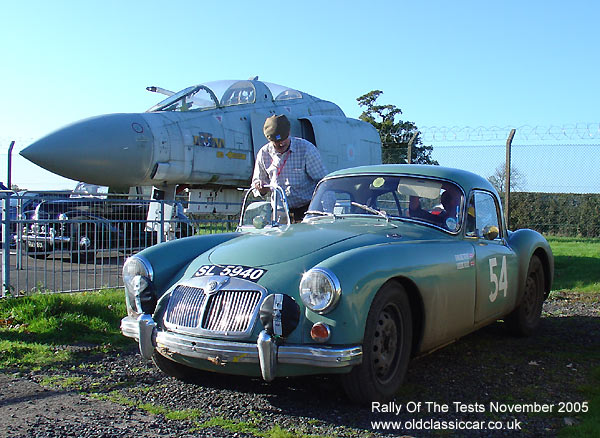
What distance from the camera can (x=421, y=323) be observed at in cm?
368

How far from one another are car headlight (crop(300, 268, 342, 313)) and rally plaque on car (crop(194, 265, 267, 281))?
32cm

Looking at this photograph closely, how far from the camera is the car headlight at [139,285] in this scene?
3684mm

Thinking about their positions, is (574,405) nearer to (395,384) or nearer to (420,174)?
(395,384)

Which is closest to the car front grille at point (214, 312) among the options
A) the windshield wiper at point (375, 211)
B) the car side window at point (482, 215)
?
the windshield wiper at point (375, 211)

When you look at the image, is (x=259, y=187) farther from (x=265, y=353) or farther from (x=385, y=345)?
(x=265, y=353)

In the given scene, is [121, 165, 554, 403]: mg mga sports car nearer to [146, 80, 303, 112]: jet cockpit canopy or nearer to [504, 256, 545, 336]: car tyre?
[504, 256, 545, 336]: car tyre

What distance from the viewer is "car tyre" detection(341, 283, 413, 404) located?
3.23 m

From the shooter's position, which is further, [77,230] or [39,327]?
[77,230]

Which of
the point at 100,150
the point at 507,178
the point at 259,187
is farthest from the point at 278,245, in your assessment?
the point at 507,178

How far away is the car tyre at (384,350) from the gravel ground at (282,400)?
12 cm

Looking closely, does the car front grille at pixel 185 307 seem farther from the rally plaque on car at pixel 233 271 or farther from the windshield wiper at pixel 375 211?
the windshield wiper at pixel 375 211

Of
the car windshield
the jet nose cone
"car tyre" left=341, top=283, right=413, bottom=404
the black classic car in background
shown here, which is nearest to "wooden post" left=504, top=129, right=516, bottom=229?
the black classic car in background

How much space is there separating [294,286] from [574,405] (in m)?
1.86

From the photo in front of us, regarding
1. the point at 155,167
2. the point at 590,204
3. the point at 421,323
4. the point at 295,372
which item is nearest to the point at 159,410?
the point at 295,372
